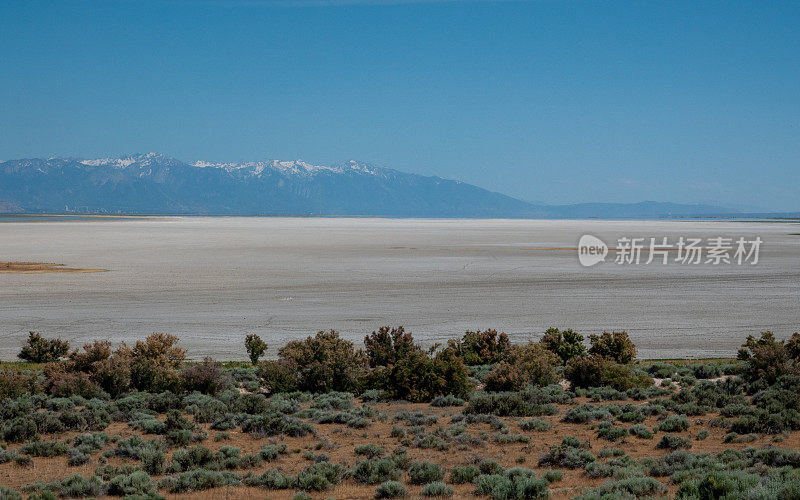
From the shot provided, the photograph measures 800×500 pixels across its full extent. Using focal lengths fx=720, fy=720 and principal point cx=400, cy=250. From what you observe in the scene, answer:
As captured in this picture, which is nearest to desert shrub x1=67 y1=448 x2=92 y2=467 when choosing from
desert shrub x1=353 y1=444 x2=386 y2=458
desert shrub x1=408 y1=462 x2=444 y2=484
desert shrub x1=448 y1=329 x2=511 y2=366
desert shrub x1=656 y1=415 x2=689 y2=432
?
desert shrub x1=353 y1=444 x2=386 y2=458

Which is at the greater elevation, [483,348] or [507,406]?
[483,348]

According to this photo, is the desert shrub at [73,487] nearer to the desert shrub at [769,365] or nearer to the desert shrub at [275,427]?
the desert shrub at [275,427]

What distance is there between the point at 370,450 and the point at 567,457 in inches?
104

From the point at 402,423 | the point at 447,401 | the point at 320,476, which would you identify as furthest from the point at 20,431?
the point at 447,401

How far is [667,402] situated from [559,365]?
405 cm

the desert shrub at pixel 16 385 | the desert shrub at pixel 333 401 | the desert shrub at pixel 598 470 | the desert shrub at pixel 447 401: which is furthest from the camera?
the desert shrub at pixel 447 401

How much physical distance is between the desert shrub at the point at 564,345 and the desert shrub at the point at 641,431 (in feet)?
17.7

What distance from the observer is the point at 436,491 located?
8.30 meters

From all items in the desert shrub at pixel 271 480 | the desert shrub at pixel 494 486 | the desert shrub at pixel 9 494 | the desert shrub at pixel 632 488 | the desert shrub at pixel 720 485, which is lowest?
the desert shrub at pixel 271 480

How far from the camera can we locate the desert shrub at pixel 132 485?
8289 mm

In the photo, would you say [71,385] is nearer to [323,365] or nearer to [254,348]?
[254,348]

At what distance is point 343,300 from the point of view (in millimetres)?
26719

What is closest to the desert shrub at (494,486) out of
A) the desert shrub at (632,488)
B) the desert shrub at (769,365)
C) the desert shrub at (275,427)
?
the desert shrub at (632,488)

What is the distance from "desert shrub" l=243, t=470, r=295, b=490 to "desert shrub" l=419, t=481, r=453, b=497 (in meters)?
1.64
